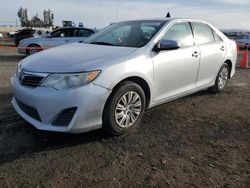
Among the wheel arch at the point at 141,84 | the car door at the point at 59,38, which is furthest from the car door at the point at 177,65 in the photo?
the car door at the point at 59,38

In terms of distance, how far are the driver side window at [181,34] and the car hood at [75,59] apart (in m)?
0.90

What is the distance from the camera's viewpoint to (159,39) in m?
4.73

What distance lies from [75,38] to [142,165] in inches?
442

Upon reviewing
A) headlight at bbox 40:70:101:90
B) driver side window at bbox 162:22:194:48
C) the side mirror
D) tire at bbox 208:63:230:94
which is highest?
driver side window at bbox 162:22:194:48

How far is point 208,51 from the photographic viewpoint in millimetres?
5758

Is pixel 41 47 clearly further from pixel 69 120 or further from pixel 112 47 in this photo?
pixel 69 120

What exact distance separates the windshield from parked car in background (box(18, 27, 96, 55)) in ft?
27.8

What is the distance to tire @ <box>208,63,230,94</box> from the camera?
650 centimetres

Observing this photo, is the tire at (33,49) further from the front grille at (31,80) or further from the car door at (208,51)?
the front grille at (31,80)

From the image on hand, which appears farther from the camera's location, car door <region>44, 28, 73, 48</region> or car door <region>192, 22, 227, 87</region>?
car door <region>44, 28, 73, 48</region>

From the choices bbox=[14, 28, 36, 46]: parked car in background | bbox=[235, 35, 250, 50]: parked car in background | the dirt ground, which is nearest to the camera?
the dirt ground

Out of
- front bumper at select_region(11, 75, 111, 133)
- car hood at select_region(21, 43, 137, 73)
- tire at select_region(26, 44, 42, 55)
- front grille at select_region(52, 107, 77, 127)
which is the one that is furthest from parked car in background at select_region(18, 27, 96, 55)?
front grille at select_region(52, 107, 77, 127)

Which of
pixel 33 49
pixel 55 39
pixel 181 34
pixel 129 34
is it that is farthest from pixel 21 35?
pixel 181 34

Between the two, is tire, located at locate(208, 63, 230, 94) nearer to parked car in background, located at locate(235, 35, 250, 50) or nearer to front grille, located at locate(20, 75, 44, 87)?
front grille, located at locate(20, 75, 44, 87)
